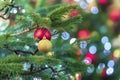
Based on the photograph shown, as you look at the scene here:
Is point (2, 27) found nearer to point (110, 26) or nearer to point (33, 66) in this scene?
point (33, 66)

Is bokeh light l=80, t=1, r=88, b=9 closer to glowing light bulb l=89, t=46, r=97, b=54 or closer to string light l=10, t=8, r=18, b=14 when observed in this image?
glowing light bulb l=89, t=46, r=97, b=54

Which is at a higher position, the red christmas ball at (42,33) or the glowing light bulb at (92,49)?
the red christmas ball at (42,33)

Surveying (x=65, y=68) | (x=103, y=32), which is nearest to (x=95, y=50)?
(x=103, y=32)

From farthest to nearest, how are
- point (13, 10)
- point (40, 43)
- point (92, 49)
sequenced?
point (92, 49) < point (13, 10) < point (40, 43)

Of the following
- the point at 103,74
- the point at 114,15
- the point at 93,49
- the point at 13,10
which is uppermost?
the point at 13,10

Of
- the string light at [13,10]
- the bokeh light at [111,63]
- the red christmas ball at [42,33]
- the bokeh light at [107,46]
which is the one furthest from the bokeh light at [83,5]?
the red christmas ball at [42,33]

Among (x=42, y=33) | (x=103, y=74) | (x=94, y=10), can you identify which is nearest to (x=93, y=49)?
(x=103, y=74)

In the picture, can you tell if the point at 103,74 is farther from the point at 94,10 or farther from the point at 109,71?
the point at 94,10

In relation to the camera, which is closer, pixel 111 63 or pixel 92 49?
pixel 111 63

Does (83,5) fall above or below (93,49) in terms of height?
above

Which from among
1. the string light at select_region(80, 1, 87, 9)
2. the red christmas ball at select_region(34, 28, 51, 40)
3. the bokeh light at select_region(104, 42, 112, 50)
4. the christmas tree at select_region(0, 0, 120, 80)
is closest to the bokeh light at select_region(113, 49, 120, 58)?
the bokeh light at select_region(104, 42, 112, 50)

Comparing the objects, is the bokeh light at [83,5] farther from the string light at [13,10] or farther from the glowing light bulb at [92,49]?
the string light at [13,10]

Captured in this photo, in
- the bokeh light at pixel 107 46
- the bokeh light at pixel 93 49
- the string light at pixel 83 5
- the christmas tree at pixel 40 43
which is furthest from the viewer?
the string light at pixel 83 5
